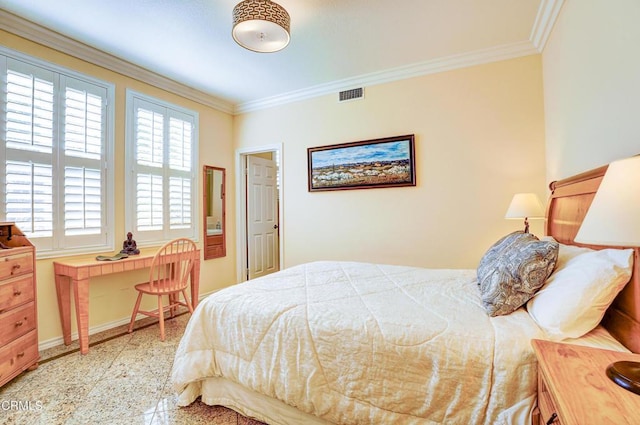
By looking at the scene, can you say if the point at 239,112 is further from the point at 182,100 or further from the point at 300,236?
the point at 300,236

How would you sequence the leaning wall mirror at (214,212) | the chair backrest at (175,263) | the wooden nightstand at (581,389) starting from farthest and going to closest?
1. the leaning wall mirror at (214,212)
2. the chair backrest at (175,263)
3. the wooden nightstand at (581,389)

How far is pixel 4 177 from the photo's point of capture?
233 cm

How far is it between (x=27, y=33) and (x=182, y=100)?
4.82 ft

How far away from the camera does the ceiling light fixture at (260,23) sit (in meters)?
2.03

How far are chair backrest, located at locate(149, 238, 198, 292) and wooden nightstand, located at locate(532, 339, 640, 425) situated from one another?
113 inches

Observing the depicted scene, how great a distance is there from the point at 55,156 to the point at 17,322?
138 centimetres

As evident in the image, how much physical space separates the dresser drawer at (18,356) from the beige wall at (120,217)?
1.52ft

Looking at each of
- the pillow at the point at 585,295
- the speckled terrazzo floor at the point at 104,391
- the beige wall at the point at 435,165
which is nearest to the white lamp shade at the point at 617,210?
the pillow at the point at 585,295

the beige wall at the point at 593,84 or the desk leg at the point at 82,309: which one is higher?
the beige wall at the point at 593,84

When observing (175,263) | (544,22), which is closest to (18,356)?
(175,263)

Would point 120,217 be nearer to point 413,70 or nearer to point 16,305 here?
point 16,305

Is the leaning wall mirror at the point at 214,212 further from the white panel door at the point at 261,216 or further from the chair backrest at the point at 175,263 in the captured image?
the chair backrest at the point at 175,263

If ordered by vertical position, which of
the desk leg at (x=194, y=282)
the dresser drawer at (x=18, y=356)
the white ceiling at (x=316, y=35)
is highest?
the white ceiling at (x=316, y=35)


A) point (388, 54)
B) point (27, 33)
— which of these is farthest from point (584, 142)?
point (27, 33)
